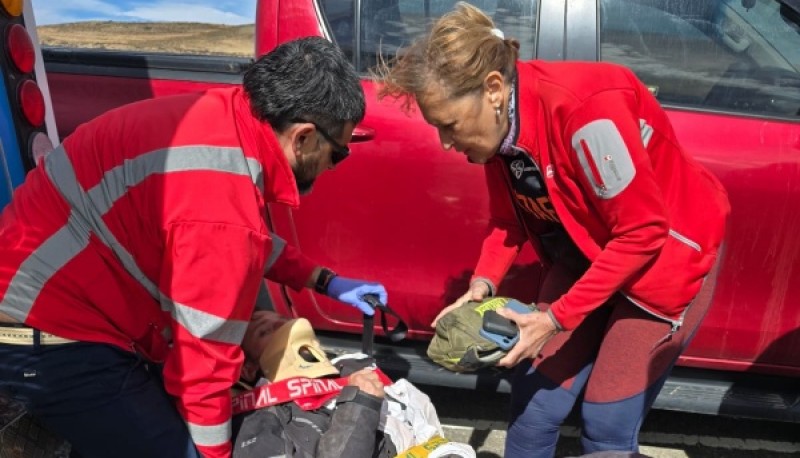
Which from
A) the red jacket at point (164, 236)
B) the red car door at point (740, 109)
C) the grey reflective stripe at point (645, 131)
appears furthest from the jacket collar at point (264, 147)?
the red car door at point (740, 109)

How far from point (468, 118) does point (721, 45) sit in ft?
4.16

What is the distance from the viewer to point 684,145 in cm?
253

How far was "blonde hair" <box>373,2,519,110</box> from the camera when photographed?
1741 millimetres

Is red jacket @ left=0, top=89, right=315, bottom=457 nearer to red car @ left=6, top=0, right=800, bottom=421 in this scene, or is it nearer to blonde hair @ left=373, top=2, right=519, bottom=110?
blonde hair @ left=373, top=2, right=519, bottom=110

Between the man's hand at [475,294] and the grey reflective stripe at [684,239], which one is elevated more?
Answer: the grey reflective stripe at [684,239]

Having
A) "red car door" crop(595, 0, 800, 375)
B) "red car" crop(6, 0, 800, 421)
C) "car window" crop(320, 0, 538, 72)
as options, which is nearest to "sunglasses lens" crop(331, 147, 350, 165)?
"red car" crop(6, 0, 800, 421)

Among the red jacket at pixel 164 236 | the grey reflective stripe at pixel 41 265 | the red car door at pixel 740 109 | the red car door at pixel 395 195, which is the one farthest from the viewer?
the red car door at pixel 395 195

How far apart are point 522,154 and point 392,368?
1.23 metres

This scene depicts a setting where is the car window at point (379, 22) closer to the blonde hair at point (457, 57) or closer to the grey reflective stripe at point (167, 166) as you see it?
the blonde hair at point (457, 57)

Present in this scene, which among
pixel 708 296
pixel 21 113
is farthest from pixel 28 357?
pixel 708 296

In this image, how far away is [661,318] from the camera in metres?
1.98

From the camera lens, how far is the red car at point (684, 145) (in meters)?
2.54

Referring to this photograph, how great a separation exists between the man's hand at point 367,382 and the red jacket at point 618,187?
1.63 ft

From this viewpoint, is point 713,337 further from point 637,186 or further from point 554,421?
point 637,186
